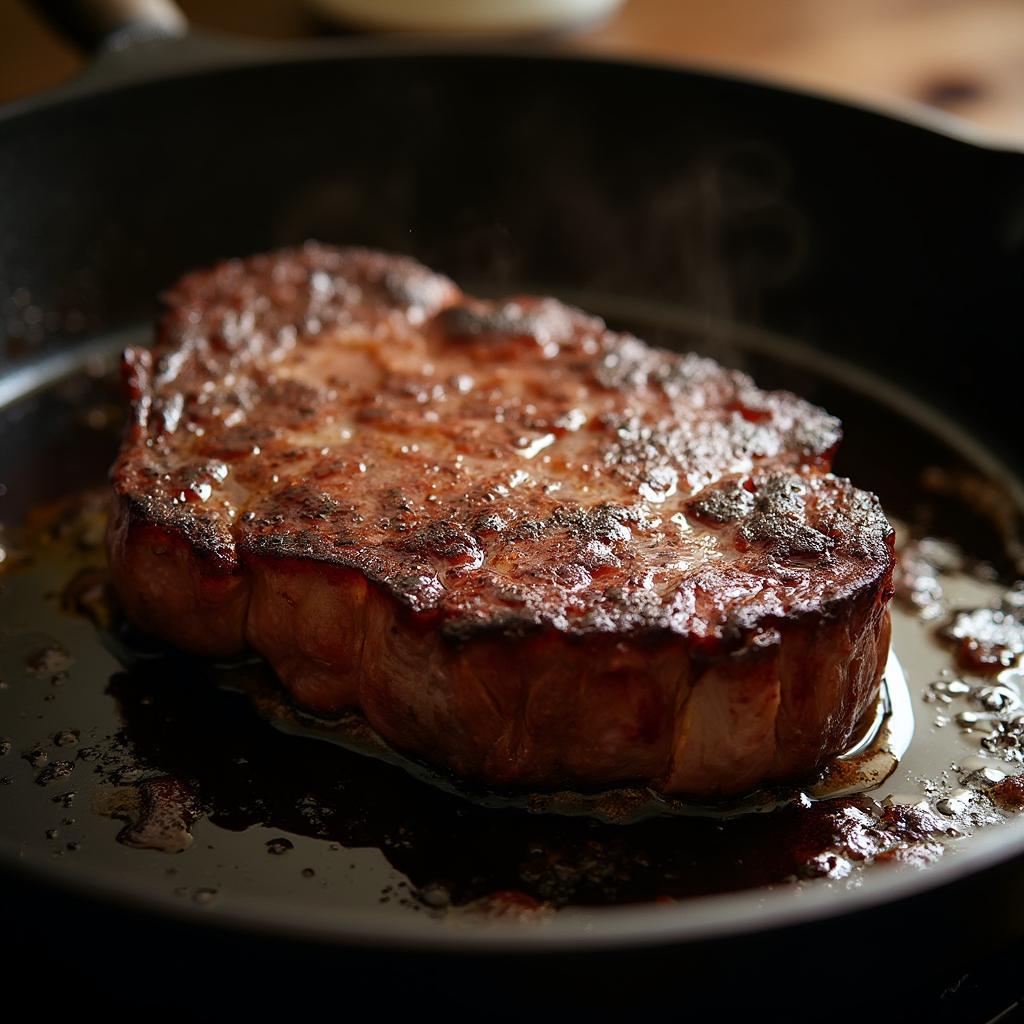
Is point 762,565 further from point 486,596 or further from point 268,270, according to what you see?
point 268,270

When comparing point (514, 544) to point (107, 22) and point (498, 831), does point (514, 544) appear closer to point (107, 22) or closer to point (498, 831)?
point (498, 831)

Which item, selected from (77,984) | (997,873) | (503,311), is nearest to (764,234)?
(503,311)

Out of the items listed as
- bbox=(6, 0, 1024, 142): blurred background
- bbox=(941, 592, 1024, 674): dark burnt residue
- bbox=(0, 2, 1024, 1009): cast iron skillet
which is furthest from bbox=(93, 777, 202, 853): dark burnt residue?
bbox=(6, 0, 1024, 142): blurred background

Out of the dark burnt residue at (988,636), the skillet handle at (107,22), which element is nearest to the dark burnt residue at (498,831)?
the dark burnt residue at (988,636)

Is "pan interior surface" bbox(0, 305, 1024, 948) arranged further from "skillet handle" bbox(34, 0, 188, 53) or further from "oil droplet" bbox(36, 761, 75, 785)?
"skillet handle" bbox(34, 0, 188, 53)

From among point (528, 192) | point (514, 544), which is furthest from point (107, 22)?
point (514, 544)

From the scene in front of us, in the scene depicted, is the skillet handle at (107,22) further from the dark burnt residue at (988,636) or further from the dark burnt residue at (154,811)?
the dark burnt residue at (988,636)

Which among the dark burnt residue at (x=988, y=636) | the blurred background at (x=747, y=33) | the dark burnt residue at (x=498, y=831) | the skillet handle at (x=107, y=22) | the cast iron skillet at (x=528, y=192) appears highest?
the blurred background at (x=747, y=33)
